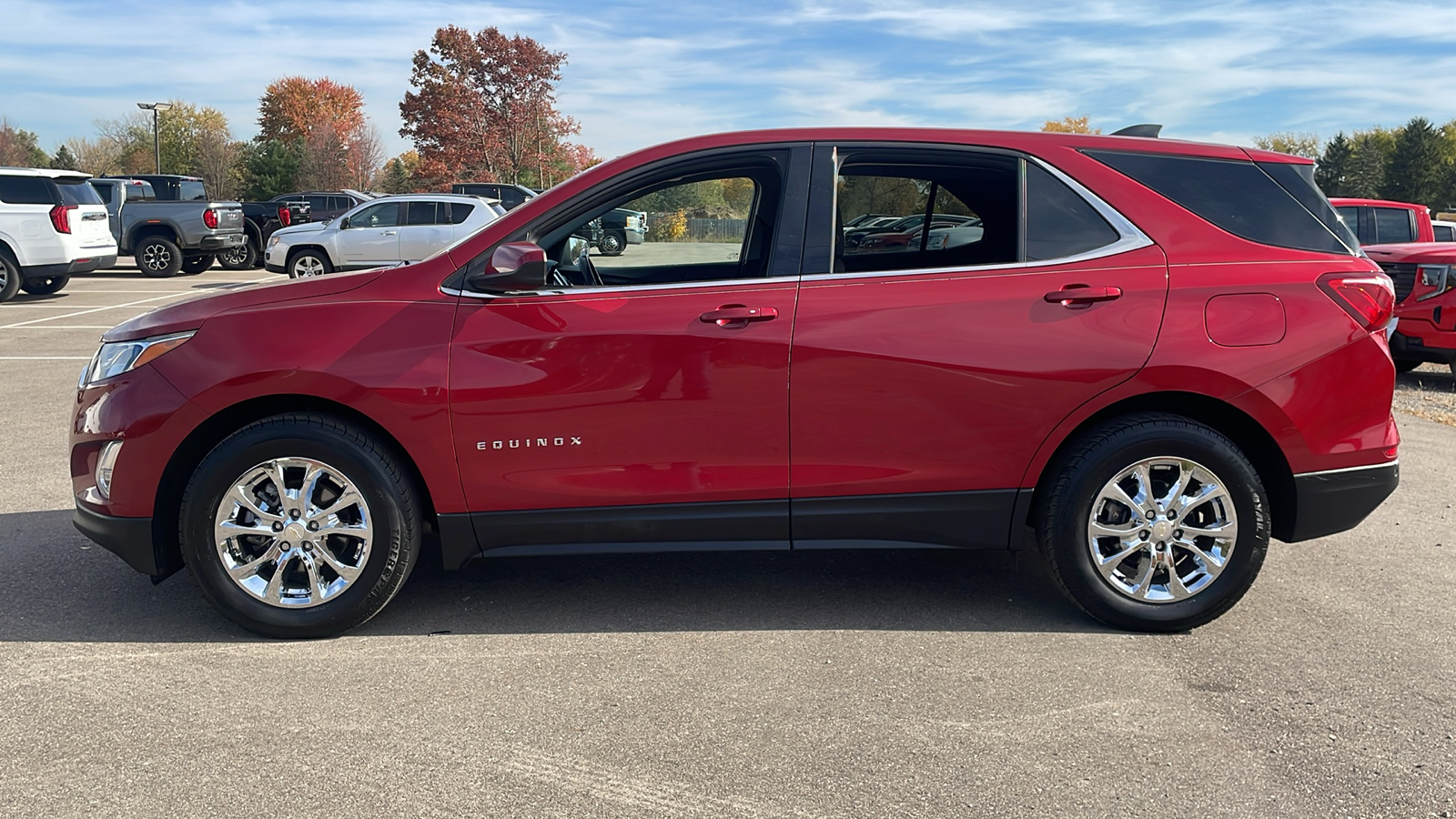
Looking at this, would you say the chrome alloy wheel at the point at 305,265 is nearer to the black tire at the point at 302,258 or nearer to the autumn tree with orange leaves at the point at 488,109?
the black tire at the point at 302,258

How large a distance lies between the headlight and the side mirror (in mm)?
1088

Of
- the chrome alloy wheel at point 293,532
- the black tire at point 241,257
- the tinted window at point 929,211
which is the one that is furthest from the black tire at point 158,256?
the tinted window at point 929,211

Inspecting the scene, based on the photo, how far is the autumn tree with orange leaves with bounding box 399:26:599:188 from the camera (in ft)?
150

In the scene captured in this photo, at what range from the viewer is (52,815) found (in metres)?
2.76

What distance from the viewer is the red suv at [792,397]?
3.81m

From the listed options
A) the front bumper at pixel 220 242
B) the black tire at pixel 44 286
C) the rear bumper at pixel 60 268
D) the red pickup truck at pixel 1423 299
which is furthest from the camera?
the front bumper at pixel 220 242

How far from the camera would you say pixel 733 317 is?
12.5 feet

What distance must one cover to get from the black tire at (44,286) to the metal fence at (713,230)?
17.2m

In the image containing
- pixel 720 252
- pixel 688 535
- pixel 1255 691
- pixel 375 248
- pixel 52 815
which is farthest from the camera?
pixel 375 248

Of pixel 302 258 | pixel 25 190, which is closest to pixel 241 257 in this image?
pixel 302 258

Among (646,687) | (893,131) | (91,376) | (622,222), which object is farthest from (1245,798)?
(91,376)

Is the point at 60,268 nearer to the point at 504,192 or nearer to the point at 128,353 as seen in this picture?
the point at 504,192

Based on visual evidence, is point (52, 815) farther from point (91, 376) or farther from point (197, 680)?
point (91, 376)

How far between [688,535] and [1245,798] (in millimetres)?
1913
